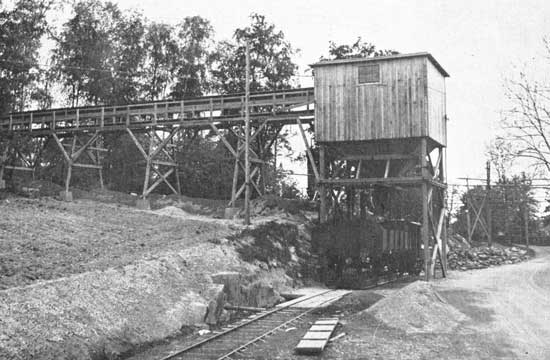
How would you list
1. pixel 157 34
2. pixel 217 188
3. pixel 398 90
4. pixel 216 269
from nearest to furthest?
1. pixel 216 269
2. pixel 398 90
3. pixel 217 188
4. pixel 157 34

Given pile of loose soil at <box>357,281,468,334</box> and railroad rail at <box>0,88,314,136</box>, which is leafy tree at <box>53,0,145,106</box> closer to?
railroad rail at <box>0,88,314,136</box>

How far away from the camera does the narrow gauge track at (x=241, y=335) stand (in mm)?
10703

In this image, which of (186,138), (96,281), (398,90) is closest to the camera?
(96,281)

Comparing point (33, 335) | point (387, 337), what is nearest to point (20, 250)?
point (33, 335)

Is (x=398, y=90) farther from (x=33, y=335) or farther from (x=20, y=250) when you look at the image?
(x=33, y=335)

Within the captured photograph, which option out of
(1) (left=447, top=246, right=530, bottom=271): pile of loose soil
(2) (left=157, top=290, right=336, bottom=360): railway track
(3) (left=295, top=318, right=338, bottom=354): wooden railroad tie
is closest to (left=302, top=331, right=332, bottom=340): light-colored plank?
(3) (left=295, top=318, right=338, bottom=354): wooden railroad tie

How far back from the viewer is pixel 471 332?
1350 cm

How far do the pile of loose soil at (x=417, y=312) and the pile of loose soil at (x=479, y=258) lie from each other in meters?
19.9

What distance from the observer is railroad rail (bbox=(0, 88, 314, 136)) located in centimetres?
2766

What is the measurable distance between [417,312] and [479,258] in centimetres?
2628

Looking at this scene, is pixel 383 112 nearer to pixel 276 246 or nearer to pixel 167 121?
pixel 276 246

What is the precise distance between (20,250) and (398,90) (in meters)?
16.5

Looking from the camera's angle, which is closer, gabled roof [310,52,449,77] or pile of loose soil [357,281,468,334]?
pile of loose soil [357,281,468,334]

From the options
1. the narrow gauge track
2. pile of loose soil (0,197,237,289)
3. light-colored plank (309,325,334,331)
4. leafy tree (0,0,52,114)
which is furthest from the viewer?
leafy tree (0,0,52,114)
